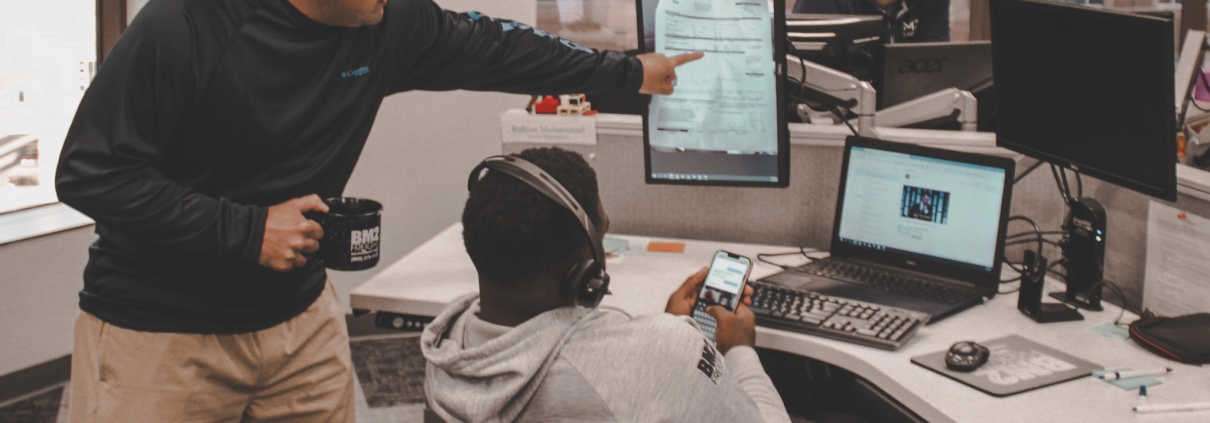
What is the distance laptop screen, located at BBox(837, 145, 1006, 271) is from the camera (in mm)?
1799

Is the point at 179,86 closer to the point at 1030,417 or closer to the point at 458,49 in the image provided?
the point at 458,49

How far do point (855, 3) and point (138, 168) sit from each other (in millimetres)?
2803

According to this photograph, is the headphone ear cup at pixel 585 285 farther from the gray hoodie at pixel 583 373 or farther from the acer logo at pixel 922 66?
the acer logo at pixel 922 66

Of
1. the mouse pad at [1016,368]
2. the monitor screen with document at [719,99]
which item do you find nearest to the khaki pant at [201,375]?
the monitor screen with document at [719,99]

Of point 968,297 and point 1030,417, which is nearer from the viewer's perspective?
point 1030,417

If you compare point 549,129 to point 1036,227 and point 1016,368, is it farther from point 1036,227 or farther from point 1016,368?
point 1016,368

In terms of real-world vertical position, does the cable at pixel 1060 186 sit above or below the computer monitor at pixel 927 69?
below

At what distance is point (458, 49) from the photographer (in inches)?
71.3

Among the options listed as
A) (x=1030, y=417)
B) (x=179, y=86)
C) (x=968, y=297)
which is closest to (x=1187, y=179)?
(x=968, y=297)

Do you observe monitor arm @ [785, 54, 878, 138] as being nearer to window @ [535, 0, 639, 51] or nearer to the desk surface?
the desk surface

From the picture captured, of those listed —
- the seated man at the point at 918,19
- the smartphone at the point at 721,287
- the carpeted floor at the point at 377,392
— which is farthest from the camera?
the seated man at the point at 918,19

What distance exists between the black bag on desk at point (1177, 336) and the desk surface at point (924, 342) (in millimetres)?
17

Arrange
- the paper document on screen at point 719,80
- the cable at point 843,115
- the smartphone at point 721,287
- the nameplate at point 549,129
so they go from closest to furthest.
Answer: the smartphone at point 721,287, the paper document on screen at point 719,80, the cable at point 843,115, the nameplate at point 549,129

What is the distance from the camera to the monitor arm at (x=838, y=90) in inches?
82.0
